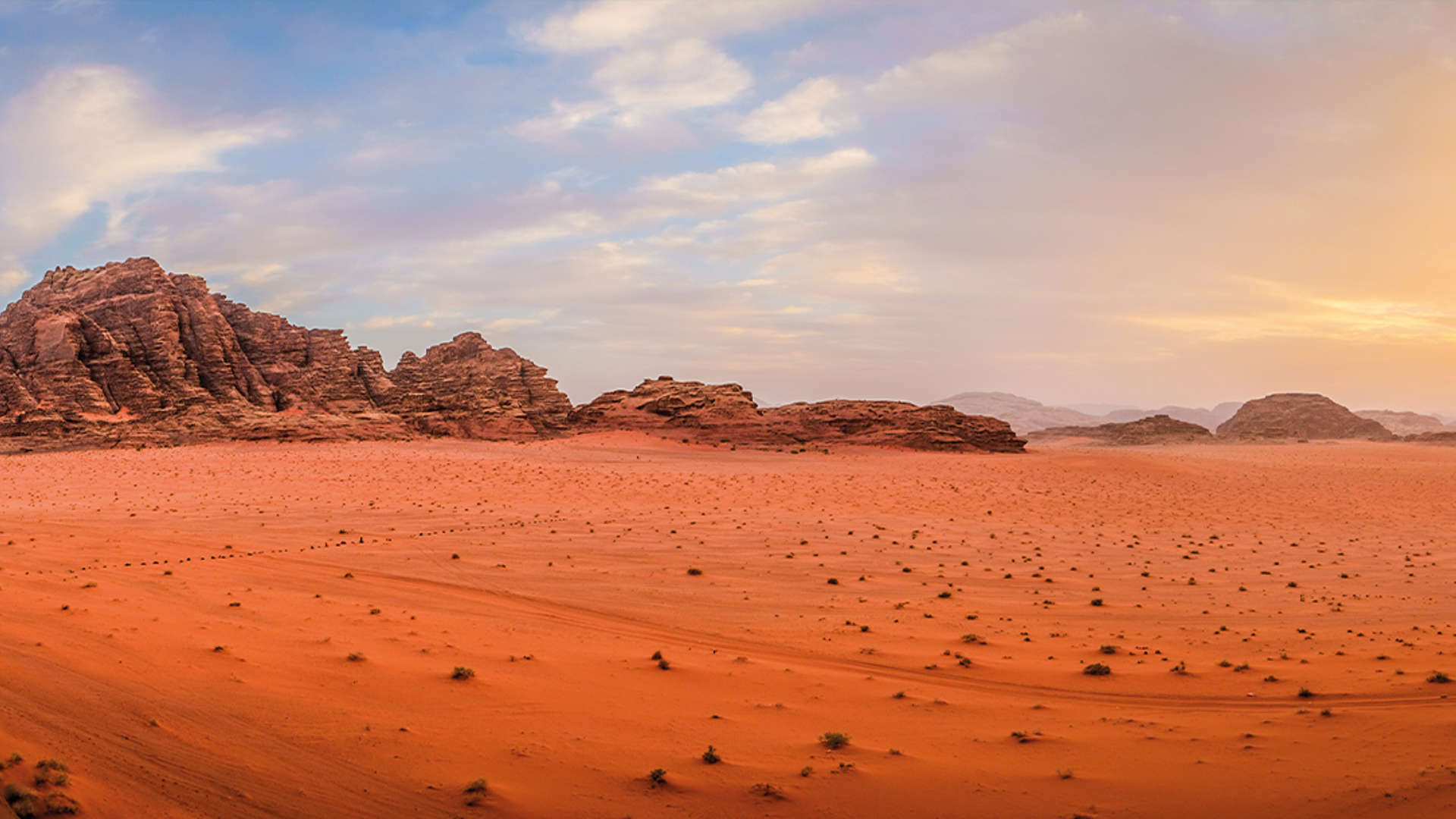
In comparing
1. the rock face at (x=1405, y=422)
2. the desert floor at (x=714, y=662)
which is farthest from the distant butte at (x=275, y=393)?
the rock face at (x=1405, y=422)

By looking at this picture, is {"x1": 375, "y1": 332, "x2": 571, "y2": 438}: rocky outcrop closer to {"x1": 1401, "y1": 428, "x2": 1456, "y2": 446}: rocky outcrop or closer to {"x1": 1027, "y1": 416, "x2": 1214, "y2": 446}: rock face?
{"x1": 1027, "y1": 416, "x2": 1214, "y2": 446}: rock face

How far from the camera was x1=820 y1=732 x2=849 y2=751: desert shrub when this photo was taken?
7.31m

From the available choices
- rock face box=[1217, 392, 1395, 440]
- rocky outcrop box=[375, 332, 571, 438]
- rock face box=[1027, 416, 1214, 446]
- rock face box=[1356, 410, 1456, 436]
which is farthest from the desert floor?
rock face box=[1356, 410, 1456, 436]

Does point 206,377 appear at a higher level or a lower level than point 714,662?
higher

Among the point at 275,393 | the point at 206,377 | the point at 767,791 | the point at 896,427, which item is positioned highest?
the point at 206,377

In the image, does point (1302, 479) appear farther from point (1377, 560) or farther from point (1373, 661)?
point (1373, 661)

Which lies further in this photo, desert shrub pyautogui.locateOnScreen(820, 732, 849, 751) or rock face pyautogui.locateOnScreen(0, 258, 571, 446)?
rock face pyautogui.locateOnScreen(0, 258, 571, 446)

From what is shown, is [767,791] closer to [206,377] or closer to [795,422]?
[795,422]

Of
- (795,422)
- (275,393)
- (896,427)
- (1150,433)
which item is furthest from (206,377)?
(1150,433)

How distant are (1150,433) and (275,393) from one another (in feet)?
272

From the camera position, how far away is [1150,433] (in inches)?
3546

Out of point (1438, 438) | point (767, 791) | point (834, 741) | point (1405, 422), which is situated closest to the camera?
point (767, 791)

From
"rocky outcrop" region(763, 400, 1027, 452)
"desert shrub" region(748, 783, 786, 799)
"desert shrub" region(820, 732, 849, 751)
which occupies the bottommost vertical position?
"desert shrub" region(748, 783, 786, 799)

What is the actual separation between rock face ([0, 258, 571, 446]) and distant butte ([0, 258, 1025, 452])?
0.13 meters
